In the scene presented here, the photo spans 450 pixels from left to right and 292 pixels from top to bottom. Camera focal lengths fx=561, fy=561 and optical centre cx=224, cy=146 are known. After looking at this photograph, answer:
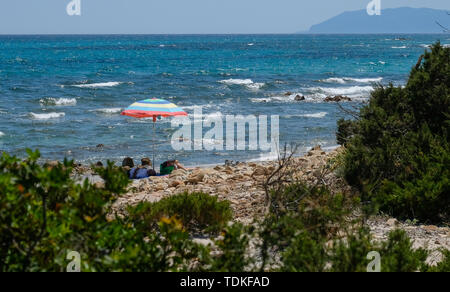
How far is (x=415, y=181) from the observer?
22.3 feet

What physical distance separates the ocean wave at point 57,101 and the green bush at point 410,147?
19102mm

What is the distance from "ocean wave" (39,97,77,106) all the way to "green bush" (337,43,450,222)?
19102mm

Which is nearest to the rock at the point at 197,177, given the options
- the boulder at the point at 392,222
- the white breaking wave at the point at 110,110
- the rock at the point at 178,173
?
the rock at the point at 178,173

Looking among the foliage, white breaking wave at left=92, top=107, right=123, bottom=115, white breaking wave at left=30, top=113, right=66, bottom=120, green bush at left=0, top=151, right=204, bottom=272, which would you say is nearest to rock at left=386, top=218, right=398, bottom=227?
the foliage

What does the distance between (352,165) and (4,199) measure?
5.19m

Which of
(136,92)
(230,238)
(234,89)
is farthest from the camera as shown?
(234,89)

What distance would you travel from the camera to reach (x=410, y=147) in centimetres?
723

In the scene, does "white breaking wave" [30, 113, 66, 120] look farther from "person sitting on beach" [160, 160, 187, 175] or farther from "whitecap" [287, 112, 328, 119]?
"person sitting on beach" [160, 160, 187, 175]

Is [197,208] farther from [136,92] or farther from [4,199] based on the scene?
[136,92]

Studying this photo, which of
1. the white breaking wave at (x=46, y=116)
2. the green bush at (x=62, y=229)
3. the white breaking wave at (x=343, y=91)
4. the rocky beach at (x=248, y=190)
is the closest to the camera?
the green bush at (x=62, y=229)

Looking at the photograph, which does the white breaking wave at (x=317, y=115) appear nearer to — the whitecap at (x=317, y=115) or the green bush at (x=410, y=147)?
the whitecap at (x=317, y=115)

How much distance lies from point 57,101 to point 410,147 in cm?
2075

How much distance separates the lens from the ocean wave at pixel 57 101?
2483cm
